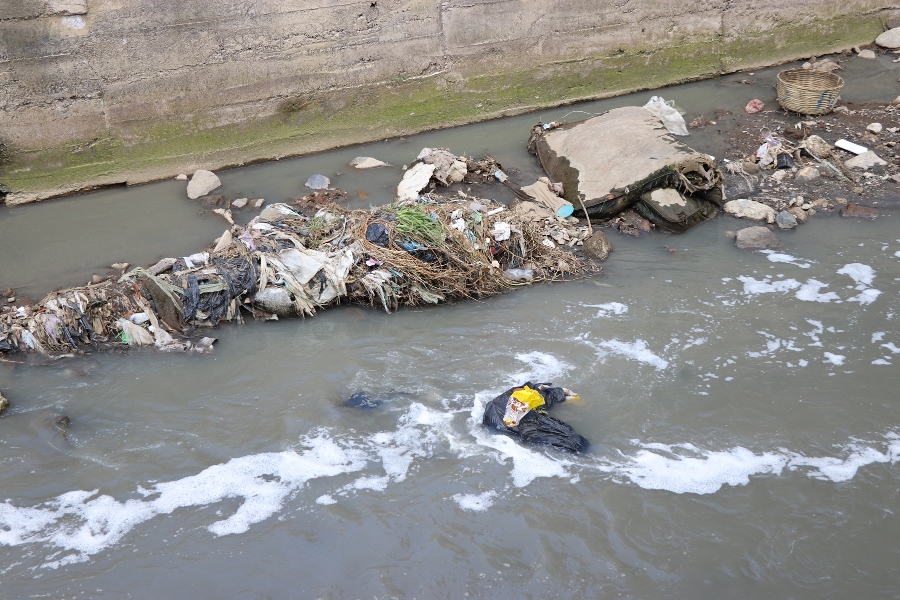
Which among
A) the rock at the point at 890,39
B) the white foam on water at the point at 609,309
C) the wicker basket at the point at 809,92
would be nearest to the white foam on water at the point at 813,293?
the white foam on water at the point at 609,309

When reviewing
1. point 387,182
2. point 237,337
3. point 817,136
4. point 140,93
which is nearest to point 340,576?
point 237,337

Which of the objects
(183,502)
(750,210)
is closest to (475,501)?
(183,502)

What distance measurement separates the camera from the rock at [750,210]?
579cm

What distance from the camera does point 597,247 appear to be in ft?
17.9

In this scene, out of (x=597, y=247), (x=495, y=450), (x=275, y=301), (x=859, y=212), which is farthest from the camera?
(x=859, y=212)

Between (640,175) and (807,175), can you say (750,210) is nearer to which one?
(807,175)

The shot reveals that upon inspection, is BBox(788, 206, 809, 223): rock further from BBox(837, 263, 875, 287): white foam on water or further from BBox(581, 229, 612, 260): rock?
BBox(581, 229, 612, 260): rock

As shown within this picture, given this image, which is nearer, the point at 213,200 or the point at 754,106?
the point at 213,200

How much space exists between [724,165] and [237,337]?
16.0ft

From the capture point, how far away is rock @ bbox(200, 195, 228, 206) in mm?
6227

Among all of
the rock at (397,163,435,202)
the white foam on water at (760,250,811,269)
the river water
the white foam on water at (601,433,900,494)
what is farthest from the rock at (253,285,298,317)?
the white foam on water at (760,250,811,269)

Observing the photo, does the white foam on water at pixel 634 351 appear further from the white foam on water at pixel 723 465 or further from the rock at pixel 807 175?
the rock at pixel 807 175

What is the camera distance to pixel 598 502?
11.5 feet

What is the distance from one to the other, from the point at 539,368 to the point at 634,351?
0.68m
